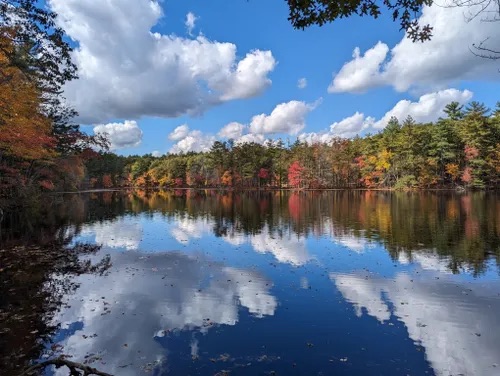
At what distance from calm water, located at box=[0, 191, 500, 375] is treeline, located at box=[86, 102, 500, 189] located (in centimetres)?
5701

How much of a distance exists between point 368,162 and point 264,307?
3055 inches

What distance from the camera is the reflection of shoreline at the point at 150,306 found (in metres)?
7.42

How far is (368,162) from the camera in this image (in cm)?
8244

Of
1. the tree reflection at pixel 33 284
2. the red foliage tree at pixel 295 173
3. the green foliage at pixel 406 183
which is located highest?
the red foliage tree at pixel 295 173

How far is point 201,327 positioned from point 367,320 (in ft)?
13.2

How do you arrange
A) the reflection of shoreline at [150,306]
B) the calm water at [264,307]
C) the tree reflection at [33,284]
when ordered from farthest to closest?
Result: the reflection of shoreline at [150,306] < the tree reflection at [33,284] < the calm water at [264,307]

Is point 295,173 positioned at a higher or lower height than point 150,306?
higher

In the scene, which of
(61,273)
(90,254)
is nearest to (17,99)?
(90,254)

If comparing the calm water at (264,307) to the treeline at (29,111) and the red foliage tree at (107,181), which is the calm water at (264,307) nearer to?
the treeline at (29,111)

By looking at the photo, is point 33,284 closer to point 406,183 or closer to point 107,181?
point 406,183

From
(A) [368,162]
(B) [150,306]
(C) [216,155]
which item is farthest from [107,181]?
(B) [150,306]

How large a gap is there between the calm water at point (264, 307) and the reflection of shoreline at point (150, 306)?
0.04m

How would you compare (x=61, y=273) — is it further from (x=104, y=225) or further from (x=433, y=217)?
(x=433, y=217)

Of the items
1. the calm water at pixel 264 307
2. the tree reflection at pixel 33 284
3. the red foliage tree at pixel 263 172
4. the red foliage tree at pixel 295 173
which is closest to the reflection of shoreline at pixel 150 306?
the calm water at pixel 264 307
